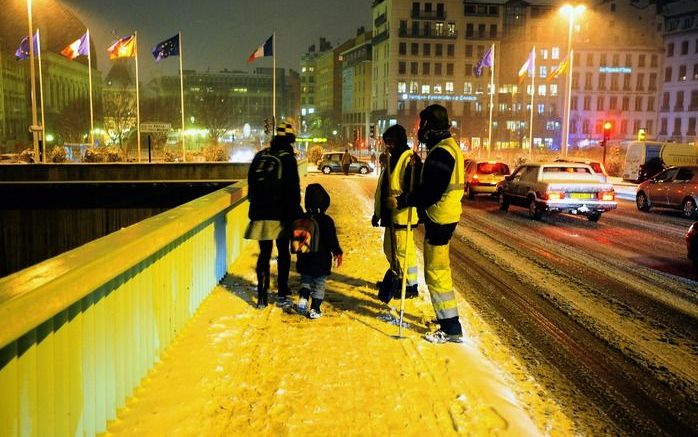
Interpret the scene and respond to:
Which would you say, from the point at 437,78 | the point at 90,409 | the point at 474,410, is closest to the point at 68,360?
the point at 90,409

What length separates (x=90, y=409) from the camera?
345 cm

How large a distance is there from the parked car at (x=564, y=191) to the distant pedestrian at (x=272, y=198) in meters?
11.1

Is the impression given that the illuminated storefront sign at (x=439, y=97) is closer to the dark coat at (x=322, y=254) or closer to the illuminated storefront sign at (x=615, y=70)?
the illuminated storefront sign at (x=615, y=70)

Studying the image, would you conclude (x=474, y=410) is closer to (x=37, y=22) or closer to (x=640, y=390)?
(x=640, y=390)

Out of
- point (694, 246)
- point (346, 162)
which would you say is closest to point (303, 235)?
point (694, 246)

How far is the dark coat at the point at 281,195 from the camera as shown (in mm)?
6508

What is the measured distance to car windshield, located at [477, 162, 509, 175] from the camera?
907 inches

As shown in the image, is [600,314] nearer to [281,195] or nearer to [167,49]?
[281,195]

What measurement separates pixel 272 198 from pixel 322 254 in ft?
2.63

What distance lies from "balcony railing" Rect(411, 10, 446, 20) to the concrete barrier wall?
106722 millimetres

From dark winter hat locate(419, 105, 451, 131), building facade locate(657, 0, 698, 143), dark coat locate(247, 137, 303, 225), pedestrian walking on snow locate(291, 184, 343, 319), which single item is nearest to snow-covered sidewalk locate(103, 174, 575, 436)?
pedestrian walking on snow locate(291, 184, 343, 319)

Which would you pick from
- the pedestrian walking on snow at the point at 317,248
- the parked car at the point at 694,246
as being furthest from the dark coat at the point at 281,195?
the parked car at the point at 694,246

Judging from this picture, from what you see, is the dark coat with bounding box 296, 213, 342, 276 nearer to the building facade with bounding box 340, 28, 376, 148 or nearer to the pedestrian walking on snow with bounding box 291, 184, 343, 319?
the pedestrian walking on snow with bounding box 291, 184, 343, 319

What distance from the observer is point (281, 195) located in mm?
6535
